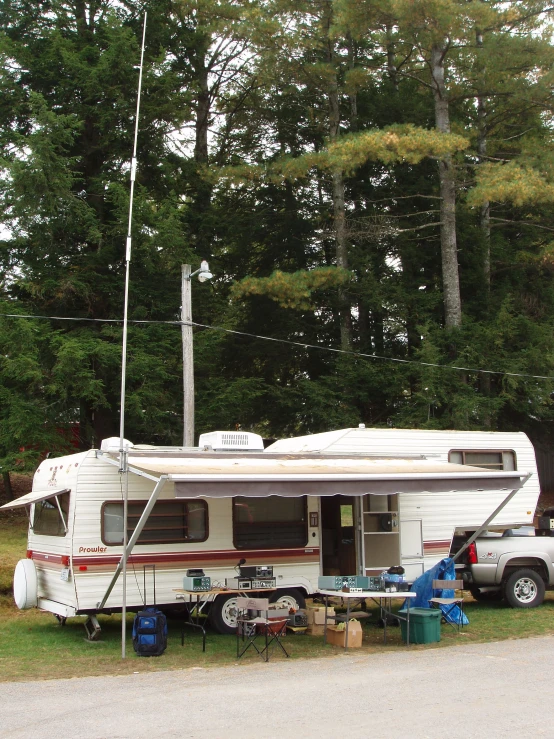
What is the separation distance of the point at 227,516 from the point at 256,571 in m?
0.93

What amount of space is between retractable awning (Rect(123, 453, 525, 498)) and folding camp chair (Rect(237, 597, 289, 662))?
1342 millimetres

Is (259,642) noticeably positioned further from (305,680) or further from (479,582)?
(479,582)

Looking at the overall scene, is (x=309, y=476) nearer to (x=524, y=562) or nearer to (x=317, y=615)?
(x=317, y=615)

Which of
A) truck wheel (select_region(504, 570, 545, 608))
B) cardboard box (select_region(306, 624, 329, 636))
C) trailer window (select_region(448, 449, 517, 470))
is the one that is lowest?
cardboard box (select_region(306, 624, 329, 636))

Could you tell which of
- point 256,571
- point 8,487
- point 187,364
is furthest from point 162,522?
point 8,487

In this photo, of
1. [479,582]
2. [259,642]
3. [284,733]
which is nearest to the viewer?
[284,733]

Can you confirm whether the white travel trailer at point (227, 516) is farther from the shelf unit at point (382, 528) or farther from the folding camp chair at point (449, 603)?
the folding camp chair at point (449, 603)

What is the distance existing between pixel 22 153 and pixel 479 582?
15.4 meters

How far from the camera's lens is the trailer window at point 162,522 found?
36.9ft

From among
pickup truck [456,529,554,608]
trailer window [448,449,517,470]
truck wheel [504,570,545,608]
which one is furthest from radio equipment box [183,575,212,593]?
trailer window [448,449,517,470]

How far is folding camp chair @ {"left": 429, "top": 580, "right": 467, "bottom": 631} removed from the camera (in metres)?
11.6

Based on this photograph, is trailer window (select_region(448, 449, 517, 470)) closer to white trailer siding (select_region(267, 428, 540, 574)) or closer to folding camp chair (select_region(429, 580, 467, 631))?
white trailer siding (select_region(267, 428, 540, 574))

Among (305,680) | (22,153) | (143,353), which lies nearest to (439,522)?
(305,680)

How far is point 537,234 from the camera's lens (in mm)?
26172
